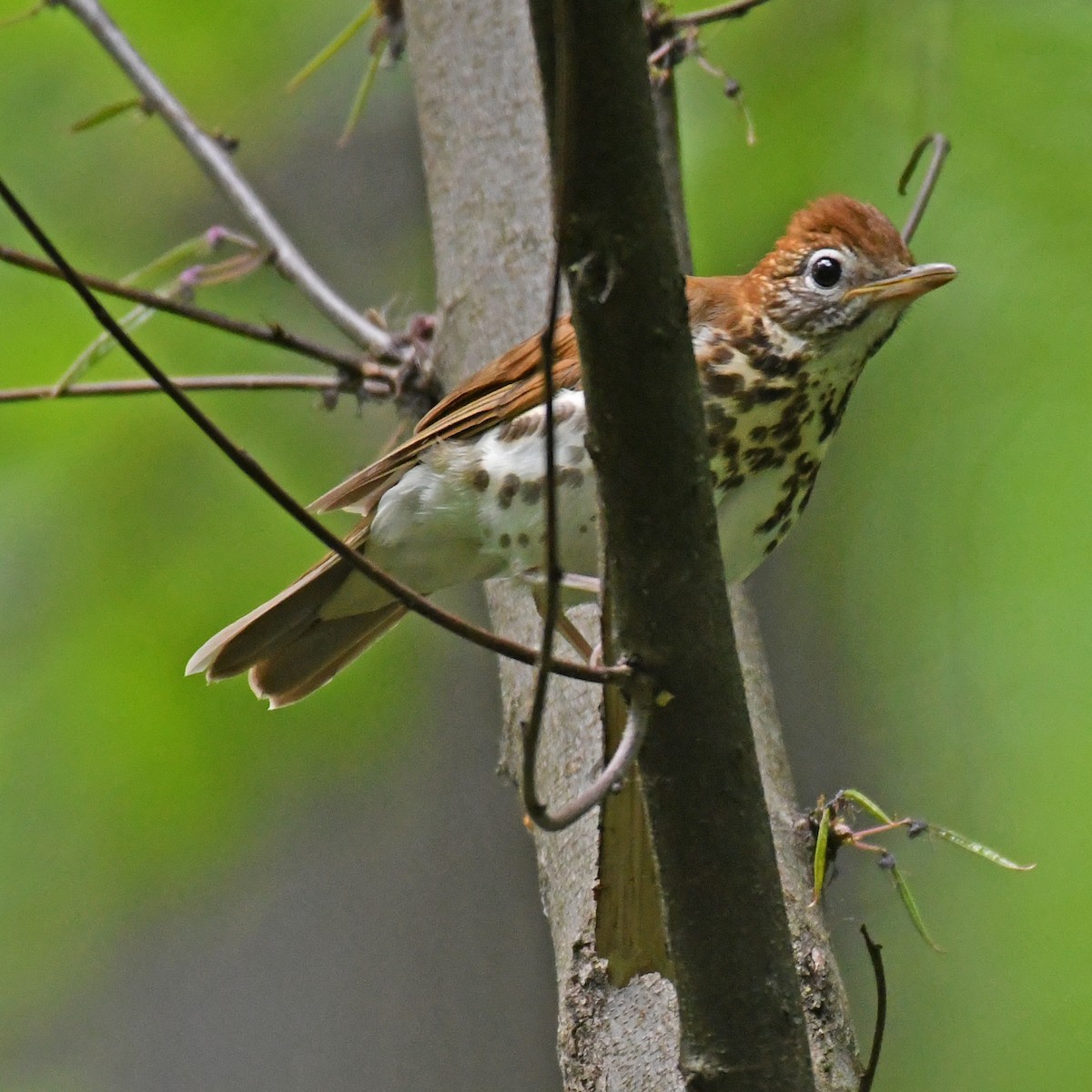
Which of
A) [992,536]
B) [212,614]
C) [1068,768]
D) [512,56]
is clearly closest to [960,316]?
[992,536]

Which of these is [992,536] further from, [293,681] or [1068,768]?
[293,681]

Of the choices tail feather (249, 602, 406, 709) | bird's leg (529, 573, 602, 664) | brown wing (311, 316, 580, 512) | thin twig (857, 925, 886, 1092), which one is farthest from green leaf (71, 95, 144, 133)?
thin twig (857, 925, 886, 1092)

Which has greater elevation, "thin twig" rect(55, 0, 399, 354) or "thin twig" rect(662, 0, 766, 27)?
"thin twig" rect(55, 0, 399, 354)

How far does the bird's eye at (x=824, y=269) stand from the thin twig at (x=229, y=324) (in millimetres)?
835

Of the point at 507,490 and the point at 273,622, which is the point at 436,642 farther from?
the point at 507,490

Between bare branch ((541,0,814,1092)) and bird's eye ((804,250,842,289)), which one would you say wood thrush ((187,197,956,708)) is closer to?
bird's eye ((804,250,842,289))

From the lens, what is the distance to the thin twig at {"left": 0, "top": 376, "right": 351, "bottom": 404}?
6.97 feet

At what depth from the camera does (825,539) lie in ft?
9.62

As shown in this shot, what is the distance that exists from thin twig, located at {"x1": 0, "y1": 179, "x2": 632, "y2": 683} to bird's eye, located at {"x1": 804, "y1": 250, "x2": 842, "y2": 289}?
1.08 m

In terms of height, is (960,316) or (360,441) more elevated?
(360,441)

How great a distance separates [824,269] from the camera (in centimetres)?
216

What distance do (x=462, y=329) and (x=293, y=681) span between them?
2.37 ft

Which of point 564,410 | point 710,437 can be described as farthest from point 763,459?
point 564,410

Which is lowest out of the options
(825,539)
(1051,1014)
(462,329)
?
(1051,1014)
